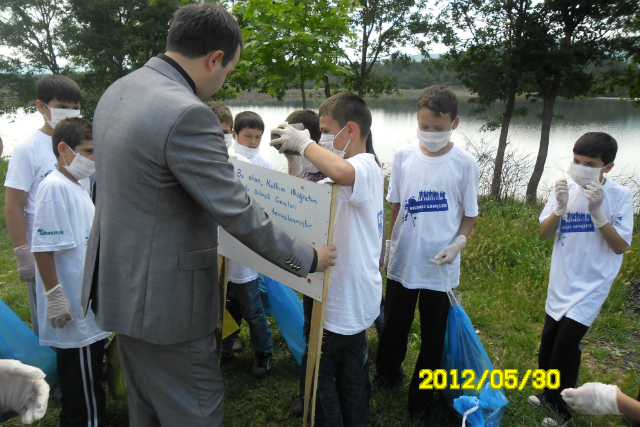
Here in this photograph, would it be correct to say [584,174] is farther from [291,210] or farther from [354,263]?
[291,210]

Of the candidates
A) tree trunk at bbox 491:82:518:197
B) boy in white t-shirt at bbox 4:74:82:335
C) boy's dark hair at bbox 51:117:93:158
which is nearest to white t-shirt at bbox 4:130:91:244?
boy in white t-shirt at bbox 4:74:82:335

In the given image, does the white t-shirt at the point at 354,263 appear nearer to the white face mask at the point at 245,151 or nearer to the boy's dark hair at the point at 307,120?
the boy's dark hair at the point at 307,120

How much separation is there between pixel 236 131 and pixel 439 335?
7.15 ft

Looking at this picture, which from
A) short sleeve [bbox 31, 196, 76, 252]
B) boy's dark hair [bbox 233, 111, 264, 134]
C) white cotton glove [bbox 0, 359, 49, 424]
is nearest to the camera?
white cotton glove [bbox 0, 359, 49, 424]

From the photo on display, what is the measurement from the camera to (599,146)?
2.49 meters

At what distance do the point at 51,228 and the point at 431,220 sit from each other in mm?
2080

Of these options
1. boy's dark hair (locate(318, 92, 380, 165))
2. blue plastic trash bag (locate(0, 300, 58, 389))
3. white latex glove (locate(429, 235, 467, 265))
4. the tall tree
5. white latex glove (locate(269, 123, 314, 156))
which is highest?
the tall tree

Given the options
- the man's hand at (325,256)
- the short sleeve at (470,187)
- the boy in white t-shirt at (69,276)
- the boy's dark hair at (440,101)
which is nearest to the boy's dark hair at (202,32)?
the man's hand at (325,256)

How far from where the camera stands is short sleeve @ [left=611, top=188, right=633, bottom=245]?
2.49m

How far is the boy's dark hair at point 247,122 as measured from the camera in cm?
346

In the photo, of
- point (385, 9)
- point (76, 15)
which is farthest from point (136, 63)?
point (385, 9)

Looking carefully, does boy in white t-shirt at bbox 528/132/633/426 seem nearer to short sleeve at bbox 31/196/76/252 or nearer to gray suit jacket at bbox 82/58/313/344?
gray suit jacket at bbox 82/58/313/344

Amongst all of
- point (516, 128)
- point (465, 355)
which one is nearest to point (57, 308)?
point (465, 355)

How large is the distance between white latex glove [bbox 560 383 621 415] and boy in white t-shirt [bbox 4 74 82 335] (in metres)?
3.20
